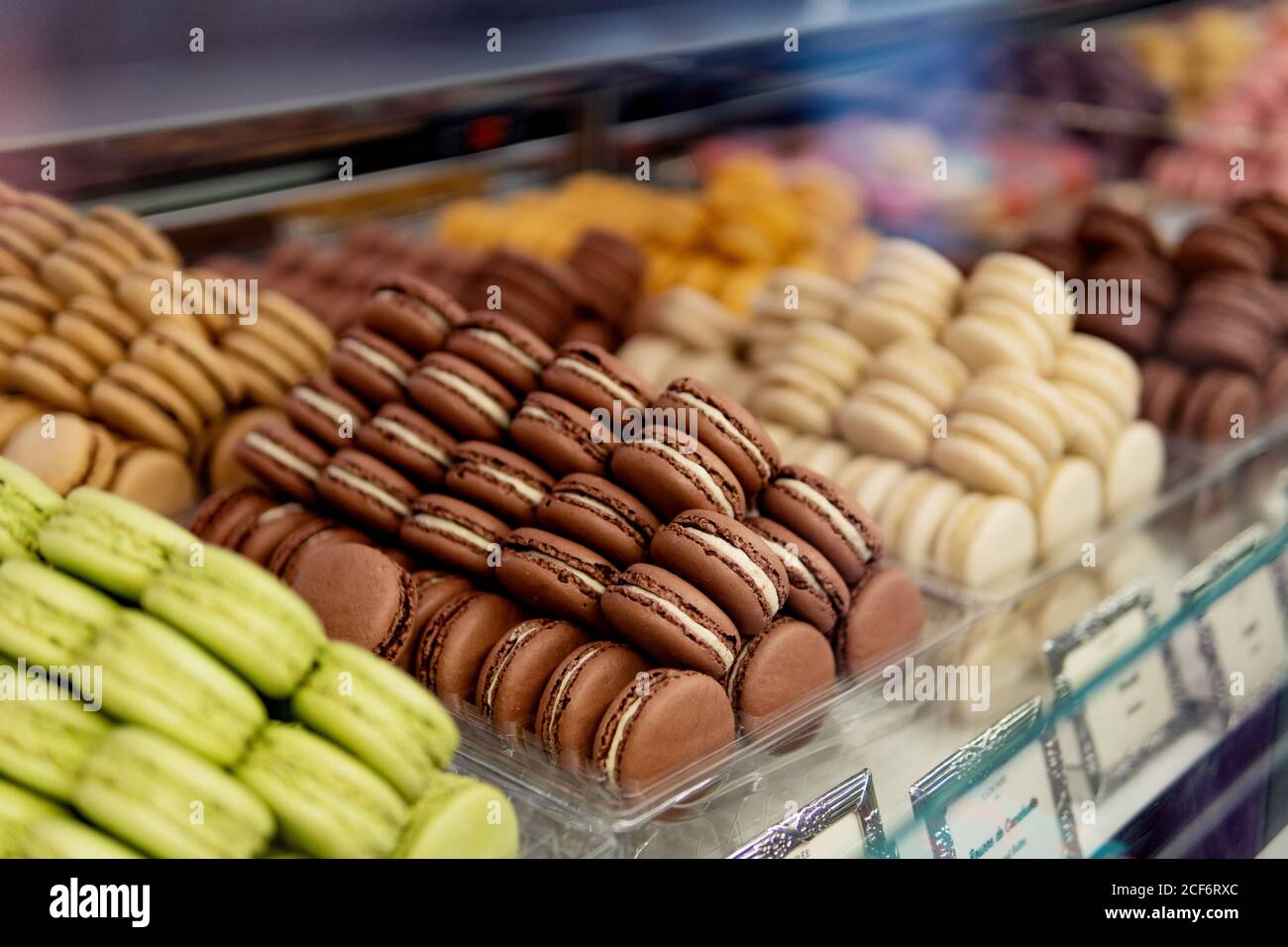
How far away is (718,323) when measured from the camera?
2717mm

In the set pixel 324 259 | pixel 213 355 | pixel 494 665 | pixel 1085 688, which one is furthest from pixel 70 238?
pixel 1085 688

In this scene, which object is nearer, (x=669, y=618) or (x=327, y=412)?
(x=669, y=618)

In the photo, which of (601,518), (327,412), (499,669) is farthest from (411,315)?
(499,669)

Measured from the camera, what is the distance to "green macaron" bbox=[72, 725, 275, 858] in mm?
1149

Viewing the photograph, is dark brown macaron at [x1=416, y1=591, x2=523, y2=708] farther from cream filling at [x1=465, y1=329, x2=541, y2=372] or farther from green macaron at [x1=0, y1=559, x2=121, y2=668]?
green macaron at [x1=0, y1=559, x2=121, y2=668]

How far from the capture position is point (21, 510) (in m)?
1.42

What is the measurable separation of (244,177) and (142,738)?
6.41ft

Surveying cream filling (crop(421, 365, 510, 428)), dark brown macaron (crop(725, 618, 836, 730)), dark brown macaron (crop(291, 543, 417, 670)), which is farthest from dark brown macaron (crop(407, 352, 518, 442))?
dark brown macaron (crop(725, 618, 836, 730))

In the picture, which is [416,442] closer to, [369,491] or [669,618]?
[369,491]

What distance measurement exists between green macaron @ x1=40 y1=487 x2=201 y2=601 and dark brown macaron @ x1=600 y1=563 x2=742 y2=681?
57cm

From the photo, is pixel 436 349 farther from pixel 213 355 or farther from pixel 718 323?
pixel 718 323

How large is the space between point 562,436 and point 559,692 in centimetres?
39

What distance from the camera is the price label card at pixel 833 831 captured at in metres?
1.48

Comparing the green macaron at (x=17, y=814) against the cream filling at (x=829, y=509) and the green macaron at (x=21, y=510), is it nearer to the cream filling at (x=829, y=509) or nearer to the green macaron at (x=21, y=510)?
the green macaron at (x=21, y=510)
